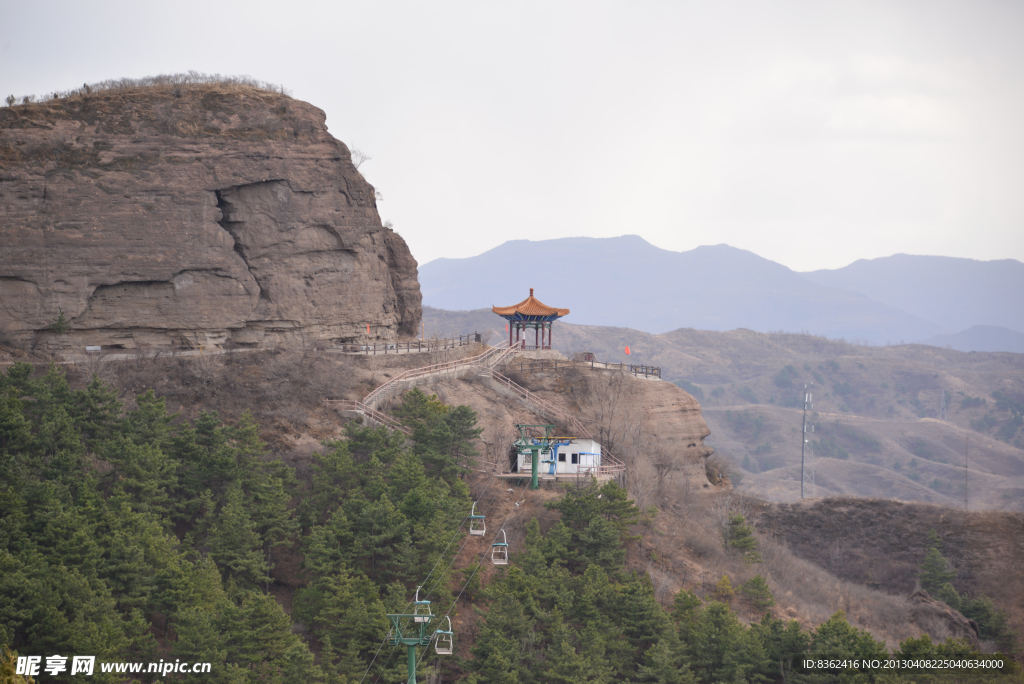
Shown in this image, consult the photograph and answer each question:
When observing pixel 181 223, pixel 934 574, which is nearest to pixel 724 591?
pixel 934 574

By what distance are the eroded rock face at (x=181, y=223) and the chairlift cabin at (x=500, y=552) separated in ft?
57.8

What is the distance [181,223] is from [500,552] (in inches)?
938

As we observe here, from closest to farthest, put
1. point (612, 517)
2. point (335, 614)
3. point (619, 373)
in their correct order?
1. point (335, 614)
2. point (612, 517)
3. point (619, 373)

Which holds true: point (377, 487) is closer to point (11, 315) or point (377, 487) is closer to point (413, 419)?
point (413, 419)

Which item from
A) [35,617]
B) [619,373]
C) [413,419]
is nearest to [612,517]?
[413,419]

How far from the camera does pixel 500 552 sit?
32125mm

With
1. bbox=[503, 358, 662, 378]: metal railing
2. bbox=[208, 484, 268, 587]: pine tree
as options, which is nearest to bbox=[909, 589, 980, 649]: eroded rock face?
bbox=[503, 358, 662, 378]: metal railing

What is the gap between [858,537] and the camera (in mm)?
61438

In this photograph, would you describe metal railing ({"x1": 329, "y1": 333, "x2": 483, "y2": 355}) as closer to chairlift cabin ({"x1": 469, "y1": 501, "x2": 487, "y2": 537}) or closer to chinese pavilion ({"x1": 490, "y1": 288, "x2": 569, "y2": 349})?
chinese pavilion ({"x1": 490, "y1": 288, "x2": 569, "y2": 349})

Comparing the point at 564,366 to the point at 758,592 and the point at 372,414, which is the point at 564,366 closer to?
the point at 372,414

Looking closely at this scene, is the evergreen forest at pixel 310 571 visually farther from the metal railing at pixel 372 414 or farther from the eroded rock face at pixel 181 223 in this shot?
the eroded rock face at pixel 181 223

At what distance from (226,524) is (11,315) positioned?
63.2ft

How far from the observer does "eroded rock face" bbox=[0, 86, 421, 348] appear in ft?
132

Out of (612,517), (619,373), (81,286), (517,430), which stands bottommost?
(612,517)
